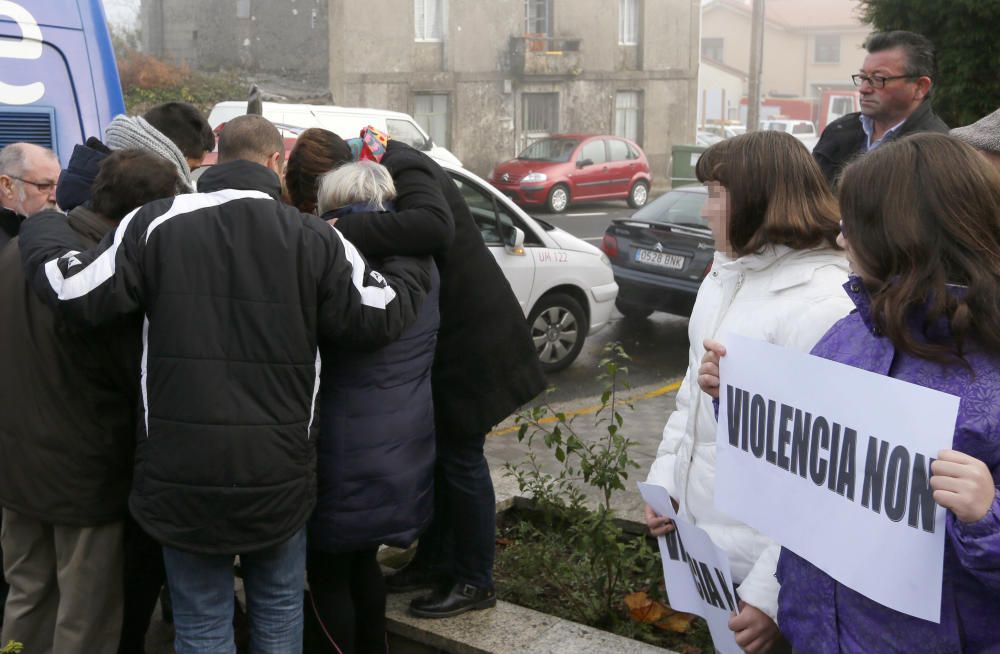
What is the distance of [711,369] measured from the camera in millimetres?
2457

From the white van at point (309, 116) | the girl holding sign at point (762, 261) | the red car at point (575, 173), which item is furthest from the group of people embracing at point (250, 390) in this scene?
the red car at point (575, 173)

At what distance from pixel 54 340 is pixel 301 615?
1.06 m

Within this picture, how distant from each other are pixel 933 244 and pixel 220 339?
5.62 ft

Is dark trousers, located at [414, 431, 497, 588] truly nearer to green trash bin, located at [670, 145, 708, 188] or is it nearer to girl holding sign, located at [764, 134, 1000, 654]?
girl holding sign, located at [764, 134, 1000, 654]

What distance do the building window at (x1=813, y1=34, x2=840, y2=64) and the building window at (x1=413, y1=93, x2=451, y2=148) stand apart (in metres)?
48.0

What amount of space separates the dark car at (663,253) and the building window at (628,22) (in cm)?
2788

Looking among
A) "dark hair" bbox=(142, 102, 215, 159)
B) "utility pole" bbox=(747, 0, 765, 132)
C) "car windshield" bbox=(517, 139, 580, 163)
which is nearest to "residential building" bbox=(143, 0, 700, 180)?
"car windshield" bbox=(517, 139, 580, 163)

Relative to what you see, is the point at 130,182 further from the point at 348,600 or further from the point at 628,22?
the point at 628,22

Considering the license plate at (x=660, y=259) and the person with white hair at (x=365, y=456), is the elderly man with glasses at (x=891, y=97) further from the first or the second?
the license plate at (x=660, y=259)

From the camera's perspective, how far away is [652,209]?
430 inches

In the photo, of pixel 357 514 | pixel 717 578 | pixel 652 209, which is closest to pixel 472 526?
pixel 357 514

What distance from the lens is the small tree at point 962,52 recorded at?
21.3ft

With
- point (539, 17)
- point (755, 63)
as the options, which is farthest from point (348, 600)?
point (539, 17)

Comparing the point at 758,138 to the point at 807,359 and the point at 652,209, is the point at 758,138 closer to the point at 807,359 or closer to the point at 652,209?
the point at 807,359
